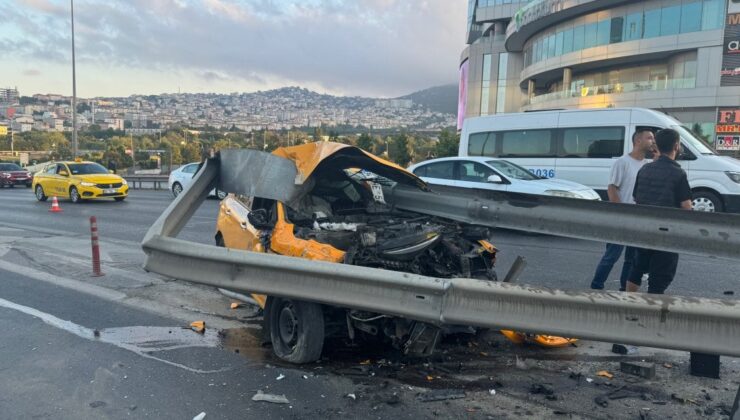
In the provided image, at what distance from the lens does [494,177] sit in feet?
36.6

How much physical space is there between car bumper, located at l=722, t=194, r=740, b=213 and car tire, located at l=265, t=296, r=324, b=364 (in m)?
10.4

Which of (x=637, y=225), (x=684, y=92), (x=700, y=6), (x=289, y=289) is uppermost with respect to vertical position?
(x=700, y=6)

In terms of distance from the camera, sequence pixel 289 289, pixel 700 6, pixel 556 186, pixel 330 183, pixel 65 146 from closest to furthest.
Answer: pixel 289 289, pixel 330 183, pixel 556 186, pixel 700 6, pixel 65 146

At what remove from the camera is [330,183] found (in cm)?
570

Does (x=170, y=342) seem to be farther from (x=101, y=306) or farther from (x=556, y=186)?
(x=556, y=186)

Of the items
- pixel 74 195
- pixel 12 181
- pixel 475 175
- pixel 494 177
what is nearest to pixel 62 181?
pixel 74 195

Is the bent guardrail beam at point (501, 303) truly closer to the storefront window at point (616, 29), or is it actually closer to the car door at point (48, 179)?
the car door at point (48, 179)

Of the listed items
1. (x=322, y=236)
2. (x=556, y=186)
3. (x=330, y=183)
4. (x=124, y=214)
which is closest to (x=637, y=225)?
(x=322, y=236)

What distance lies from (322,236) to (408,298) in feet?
5.75

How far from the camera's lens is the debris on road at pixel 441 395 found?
3.87m

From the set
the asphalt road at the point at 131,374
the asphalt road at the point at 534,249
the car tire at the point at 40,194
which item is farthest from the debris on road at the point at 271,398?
the car tire at the point at 40,194

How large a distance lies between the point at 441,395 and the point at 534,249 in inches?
250

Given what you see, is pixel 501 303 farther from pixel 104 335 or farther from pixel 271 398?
pixel 104 335

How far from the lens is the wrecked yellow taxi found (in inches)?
167
